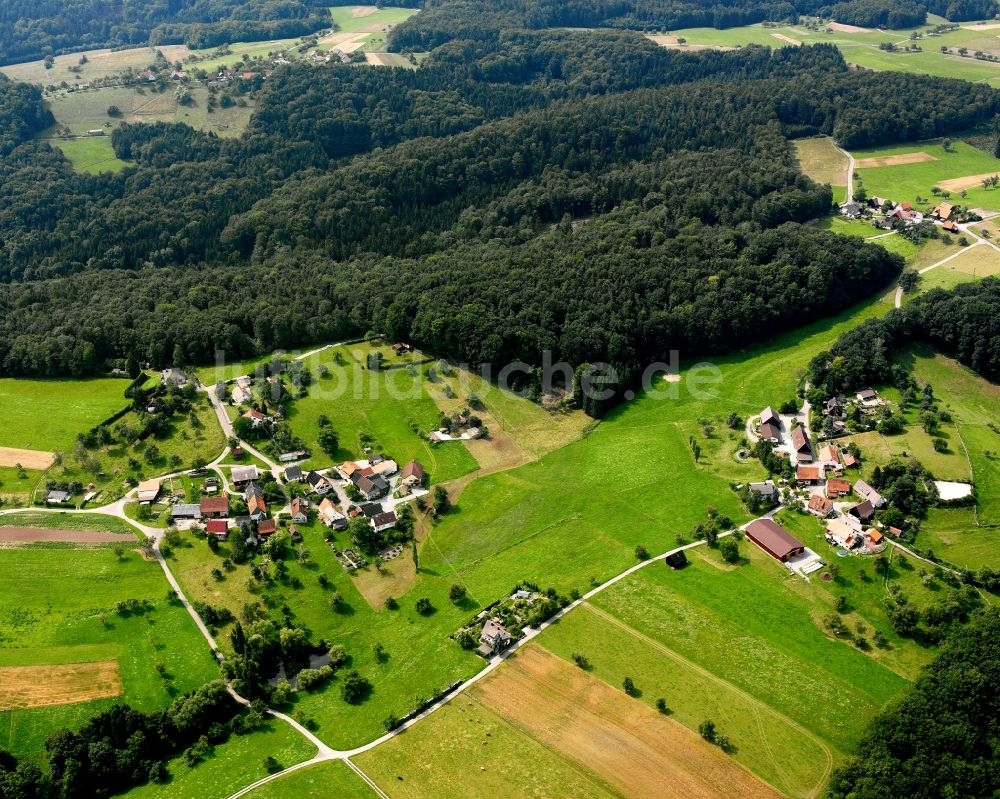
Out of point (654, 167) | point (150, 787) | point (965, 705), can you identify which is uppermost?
point (654, 167)

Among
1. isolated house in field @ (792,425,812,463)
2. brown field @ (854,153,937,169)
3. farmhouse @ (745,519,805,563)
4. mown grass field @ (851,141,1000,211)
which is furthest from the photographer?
brown field @ (854,153,937,169)

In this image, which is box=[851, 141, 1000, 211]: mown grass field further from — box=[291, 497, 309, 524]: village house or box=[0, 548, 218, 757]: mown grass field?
box=[0, 548, 218, 757]: mown grass field

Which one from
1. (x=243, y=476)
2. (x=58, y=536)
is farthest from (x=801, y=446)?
(x=58, y=536)

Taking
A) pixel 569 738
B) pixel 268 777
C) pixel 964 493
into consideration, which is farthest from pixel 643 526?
pixel 268 777

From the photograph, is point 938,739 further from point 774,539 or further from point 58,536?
point 58,536

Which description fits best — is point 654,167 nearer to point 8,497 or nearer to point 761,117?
point 761,117

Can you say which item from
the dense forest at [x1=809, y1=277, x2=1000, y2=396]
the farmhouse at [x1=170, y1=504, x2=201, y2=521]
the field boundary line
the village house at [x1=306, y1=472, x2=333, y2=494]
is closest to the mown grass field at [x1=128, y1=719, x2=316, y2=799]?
the field boundary line

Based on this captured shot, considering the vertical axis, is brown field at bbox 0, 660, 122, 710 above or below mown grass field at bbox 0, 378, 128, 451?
below
